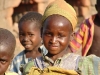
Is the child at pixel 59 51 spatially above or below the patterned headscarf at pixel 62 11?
below

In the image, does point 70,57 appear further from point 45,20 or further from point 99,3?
point 99,3

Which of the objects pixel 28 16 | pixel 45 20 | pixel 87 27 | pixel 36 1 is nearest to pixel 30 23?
pixel 28 16

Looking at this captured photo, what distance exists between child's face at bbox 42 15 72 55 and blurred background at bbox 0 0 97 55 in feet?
21.9

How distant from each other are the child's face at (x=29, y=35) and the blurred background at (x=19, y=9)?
189 inches

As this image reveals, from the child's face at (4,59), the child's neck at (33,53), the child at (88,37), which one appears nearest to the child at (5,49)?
the child's face at (4,59)

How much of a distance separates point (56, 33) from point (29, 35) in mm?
1871

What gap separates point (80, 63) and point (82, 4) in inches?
351

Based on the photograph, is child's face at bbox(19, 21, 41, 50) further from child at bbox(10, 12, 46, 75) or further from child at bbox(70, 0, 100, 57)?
child at bbox(70, 0, 100, 57)

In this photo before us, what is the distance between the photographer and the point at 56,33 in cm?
356

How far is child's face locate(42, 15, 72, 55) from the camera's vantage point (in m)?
3.56

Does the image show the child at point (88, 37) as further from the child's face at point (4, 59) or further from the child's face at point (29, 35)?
the child's face at point (4, 59)

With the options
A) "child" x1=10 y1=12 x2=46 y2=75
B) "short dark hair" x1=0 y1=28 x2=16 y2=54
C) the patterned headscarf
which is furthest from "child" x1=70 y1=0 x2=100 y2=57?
the patterned headscarf

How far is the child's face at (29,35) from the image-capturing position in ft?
17.4

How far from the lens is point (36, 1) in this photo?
11.3 m
